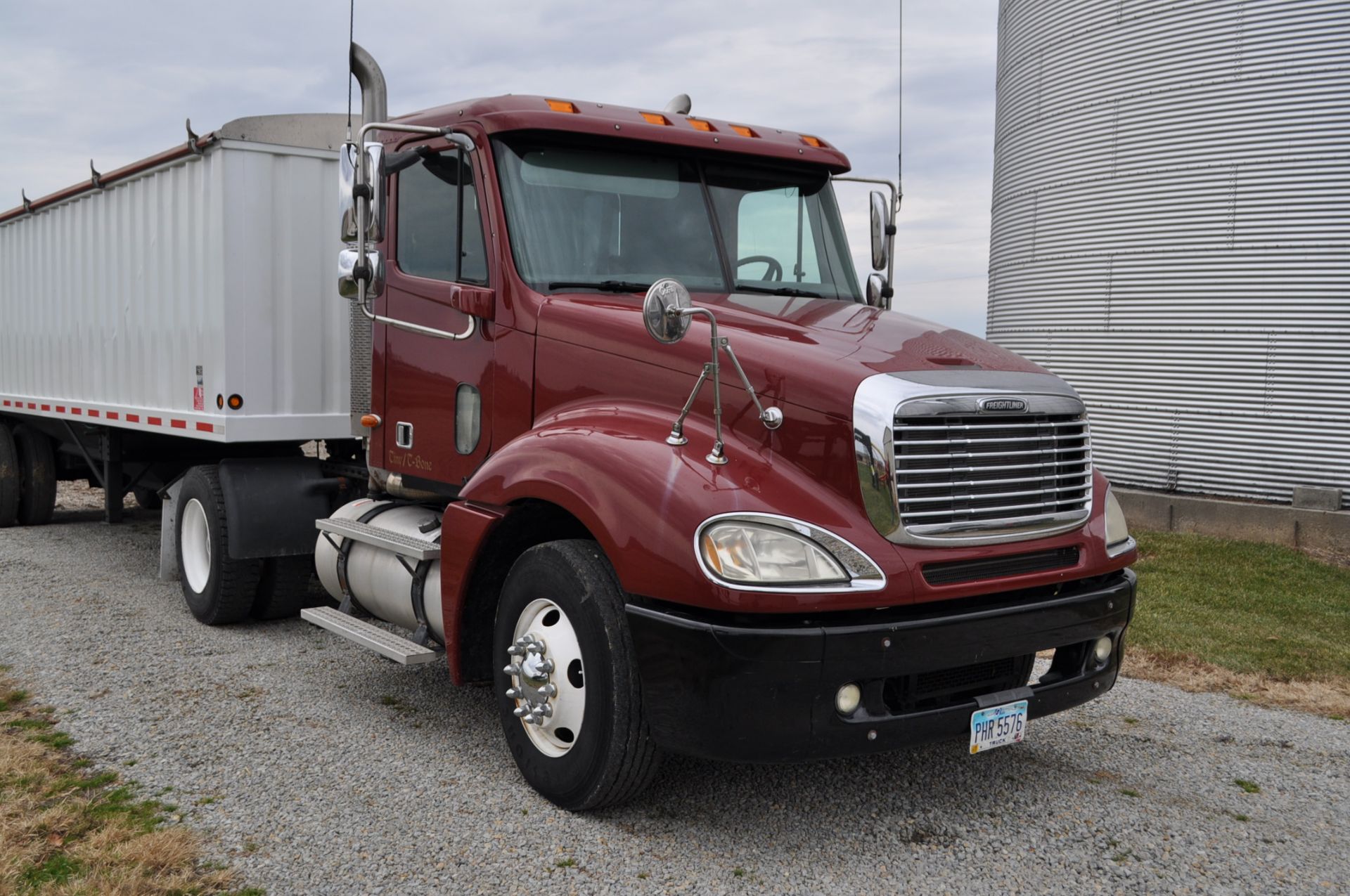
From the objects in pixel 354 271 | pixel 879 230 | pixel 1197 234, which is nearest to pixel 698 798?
pixel 354 271

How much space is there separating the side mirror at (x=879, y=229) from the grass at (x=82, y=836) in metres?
4.09

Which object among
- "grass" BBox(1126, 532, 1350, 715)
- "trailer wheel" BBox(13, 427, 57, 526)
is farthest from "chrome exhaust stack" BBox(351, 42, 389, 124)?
"trailer wheel" BBox(13, 427, 57, 526)

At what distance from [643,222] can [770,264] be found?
669 mm

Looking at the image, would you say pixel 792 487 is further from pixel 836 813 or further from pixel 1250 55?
pixel 1250 55

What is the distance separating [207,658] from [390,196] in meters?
2.79

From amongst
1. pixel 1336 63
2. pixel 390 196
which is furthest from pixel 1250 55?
pixel 390 196

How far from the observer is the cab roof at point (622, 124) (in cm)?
498

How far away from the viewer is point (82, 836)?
398cm

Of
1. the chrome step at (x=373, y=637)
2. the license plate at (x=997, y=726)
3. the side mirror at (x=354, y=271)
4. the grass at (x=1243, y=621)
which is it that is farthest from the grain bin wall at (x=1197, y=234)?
the side mirror at (x=354, y=271)

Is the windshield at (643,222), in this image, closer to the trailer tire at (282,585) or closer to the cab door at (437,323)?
the cab door at (437,323)

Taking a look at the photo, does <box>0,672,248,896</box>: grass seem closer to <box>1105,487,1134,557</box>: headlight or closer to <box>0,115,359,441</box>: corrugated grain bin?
<box>0,115,359,441</box>: corrugated grain bin

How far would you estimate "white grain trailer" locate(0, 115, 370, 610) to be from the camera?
698 cm

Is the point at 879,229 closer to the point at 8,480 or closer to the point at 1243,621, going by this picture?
the point at 1243,621

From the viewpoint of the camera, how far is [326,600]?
8109 mm
